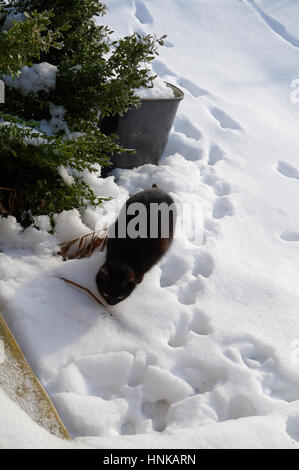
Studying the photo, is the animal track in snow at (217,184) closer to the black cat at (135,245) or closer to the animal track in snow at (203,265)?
the animal track in snow at (203,265)

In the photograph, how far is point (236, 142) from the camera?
11.5ft

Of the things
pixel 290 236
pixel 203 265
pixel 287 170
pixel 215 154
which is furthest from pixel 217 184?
pixel 203 265

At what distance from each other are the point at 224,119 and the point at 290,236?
6.00 ft

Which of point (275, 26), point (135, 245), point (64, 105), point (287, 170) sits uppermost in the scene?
point (275, 26)

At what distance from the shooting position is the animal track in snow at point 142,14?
5.19m

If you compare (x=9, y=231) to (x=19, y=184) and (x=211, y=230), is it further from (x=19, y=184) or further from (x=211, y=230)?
(x=211, y=230)

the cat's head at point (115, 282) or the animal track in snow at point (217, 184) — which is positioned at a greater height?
the cat's head at point (115, 282)

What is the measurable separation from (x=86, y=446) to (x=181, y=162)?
2297mm

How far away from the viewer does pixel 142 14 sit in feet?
17.4

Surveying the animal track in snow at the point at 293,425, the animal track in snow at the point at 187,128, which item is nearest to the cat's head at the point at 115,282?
the animal track in snow at the point at 293,425

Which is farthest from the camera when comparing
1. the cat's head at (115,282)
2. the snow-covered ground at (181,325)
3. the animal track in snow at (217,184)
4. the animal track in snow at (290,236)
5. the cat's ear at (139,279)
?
the animal track in snow at (217,184)

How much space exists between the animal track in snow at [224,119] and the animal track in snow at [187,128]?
380mm

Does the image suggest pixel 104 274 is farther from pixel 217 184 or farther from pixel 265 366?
pixel 217 184

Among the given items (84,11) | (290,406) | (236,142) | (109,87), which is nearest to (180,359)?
(290,406)
